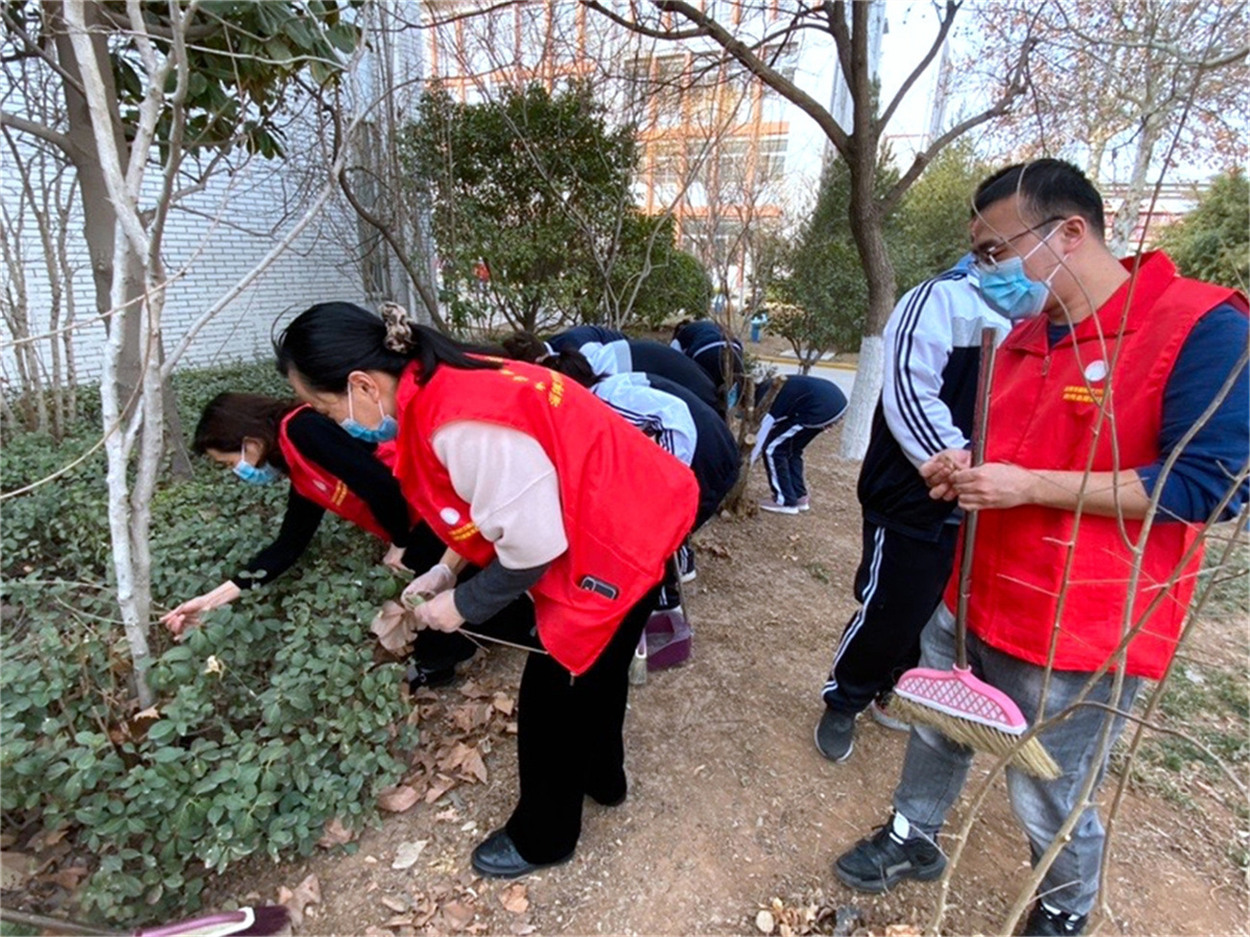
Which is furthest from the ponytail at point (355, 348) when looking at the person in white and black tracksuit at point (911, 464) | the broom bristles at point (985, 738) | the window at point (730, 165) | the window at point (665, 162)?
the window at point (665, 162)

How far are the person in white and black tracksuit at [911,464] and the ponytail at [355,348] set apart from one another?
118cm

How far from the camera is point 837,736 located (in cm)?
226

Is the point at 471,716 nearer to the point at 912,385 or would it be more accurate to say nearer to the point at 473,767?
the point at 473,767

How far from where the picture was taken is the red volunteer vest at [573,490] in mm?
1344

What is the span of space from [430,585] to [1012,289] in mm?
1732

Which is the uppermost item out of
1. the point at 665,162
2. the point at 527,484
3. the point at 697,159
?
the point at 665,162

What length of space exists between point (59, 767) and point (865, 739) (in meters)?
2.38

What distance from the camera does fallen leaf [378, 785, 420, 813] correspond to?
6.63 feet

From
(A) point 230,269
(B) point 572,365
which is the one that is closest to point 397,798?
(B) point 572,365

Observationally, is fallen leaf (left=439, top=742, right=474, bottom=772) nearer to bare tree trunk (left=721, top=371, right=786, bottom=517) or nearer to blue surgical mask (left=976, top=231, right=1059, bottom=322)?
blue surgical mask (left=976, top=231, right=1059, bottom=322)

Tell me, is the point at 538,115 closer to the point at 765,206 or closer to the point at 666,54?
the point at 666,54

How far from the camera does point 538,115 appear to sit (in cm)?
628

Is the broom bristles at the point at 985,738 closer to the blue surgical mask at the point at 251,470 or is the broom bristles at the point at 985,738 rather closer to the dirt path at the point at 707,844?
the dirt path at the point at 707,844

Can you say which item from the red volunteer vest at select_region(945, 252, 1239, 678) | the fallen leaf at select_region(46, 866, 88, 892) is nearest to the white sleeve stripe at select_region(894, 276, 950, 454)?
the red volunteer vest at select_region(945, 252, 1239, 678)
